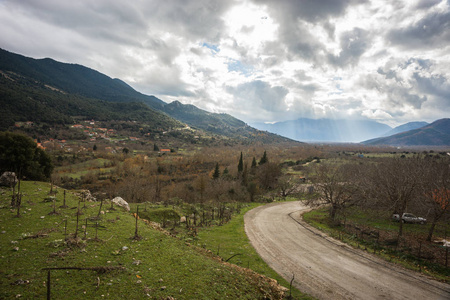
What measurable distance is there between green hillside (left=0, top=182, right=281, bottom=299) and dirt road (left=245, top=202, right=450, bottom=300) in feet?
13.2

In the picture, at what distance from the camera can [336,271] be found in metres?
12.3

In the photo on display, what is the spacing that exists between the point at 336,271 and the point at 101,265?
43.6 feet

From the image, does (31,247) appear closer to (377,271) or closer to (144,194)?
(377,271)

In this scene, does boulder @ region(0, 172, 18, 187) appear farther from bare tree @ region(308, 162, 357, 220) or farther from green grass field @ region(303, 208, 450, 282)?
bare tree @ region(308, 162, 357, 220)

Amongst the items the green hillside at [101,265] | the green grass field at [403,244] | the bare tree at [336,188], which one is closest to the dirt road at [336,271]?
the green grass field at [403,244]

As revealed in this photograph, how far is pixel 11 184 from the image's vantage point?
15484mm

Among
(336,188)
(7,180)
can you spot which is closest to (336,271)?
(336,188)

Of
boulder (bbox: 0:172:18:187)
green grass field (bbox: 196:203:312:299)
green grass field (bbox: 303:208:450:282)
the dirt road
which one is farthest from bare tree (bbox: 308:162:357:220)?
boulder (bbox: 0:172:18:187)

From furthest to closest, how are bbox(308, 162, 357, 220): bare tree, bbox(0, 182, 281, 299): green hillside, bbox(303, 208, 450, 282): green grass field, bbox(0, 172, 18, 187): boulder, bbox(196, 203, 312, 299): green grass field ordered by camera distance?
1. bbox(308, 162, 357, 220): bare tree
2. bbox(0, 172, 18, 187): boulder
3. bbox(303, 208, 450, 282): green grass field
4. bbox(196, 203, 312, 299): green grass field
5. bbox(0, 182, 281, 299): green hillside

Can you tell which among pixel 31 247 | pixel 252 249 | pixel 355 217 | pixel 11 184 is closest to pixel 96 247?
Answer: pixel 31 247

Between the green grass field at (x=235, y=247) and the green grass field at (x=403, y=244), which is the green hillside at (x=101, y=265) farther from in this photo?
the green grass field at (x=403, y=244)

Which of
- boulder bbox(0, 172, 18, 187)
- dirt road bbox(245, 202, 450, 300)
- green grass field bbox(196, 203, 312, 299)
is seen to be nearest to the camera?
dirt road bbox(245, 202, 450, 300)

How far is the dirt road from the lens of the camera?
33.7ft

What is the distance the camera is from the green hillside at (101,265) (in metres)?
5.55
